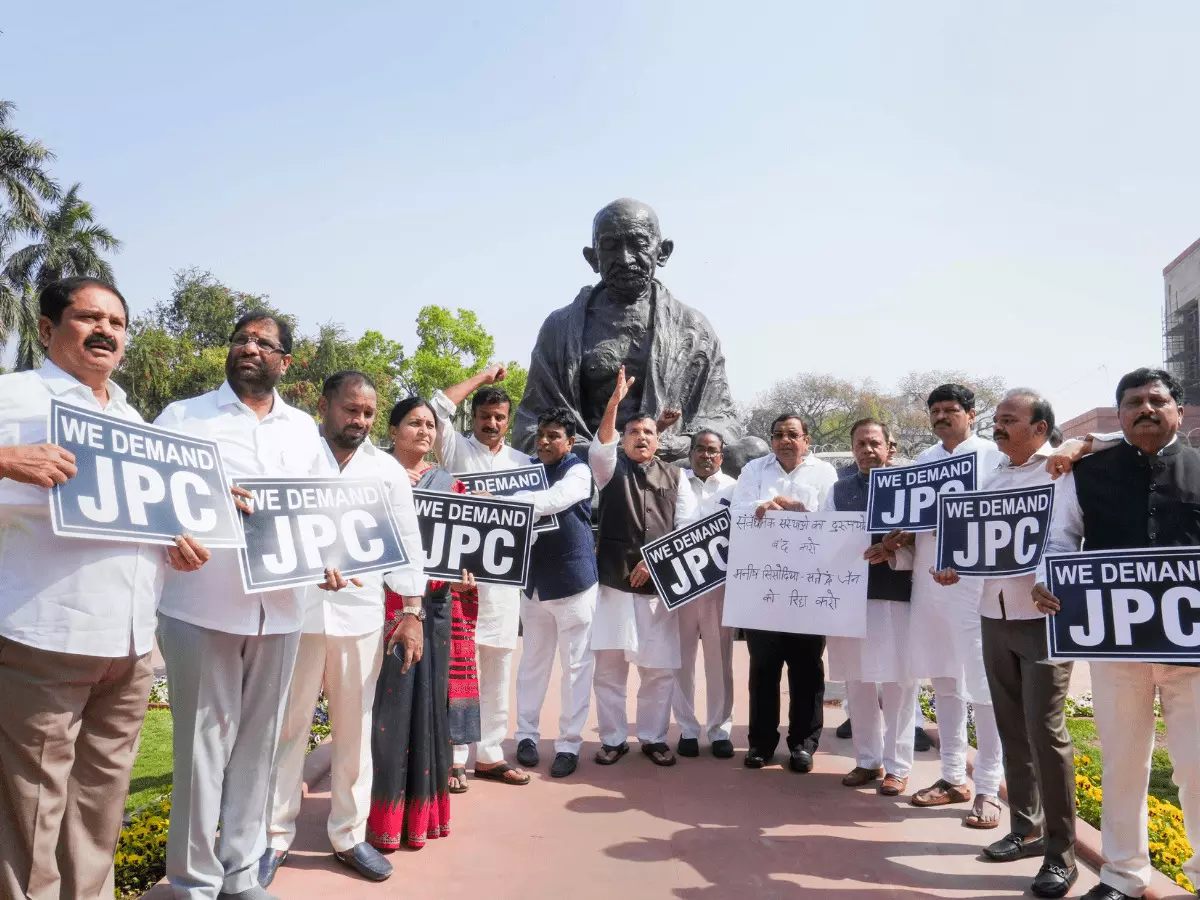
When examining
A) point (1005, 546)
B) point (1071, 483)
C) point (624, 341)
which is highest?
point (624, 341)

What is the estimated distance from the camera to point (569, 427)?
5.66 metres

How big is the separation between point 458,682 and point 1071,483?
3020 millimetres

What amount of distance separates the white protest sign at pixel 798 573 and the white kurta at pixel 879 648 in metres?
0.13

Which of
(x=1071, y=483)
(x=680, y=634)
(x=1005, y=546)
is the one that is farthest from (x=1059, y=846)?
(x=680, y=634)

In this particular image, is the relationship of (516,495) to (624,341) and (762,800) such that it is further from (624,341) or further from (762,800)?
(624,341)

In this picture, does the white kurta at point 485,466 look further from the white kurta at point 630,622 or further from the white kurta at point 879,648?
the white kurta at point 879,648

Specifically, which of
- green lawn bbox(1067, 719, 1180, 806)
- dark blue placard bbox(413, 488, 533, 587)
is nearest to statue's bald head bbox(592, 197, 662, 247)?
dark blue placard bbox(413, 488, 533, 587)

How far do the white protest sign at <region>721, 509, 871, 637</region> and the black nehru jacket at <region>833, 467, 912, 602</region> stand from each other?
76 millimetres

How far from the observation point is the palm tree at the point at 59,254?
92.4 ft

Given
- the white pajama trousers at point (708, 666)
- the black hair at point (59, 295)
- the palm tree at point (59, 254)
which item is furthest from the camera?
the palm tree at point (59, 254)

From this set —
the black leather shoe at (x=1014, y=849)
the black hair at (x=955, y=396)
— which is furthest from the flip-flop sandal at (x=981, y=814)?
the black hair at (x=955, y=396)

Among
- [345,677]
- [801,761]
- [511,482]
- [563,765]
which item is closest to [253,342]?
[345,677]

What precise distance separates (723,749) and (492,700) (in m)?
1.59

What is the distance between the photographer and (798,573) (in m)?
5.46
